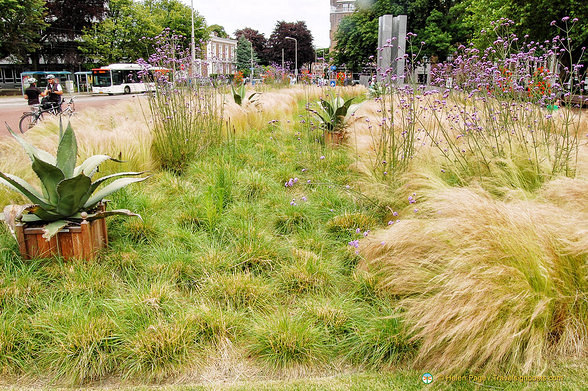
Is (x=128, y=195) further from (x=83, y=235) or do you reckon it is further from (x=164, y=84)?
(x=164, y=84)

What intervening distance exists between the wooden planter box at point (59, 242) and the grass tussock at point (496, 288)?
1.92 m

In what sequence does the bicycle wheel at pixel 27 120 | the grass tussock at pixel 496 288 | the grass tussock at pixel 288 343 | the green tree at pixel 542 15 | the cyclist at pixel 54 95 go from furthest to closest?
the green tree at pixel 542 15 < the cyclist at pixel 54 95 < the bicycle wheel at pixel 27 120 < the grass tussock at pixel 288 343 < the grass tussock at pixel 496 288

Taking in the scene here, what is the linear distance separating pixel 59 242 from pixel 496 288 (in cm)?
263

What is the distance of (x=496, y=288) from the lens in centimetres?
219

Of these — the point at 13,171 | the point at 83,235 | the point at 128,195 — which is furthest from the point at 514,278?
the point at 13,171

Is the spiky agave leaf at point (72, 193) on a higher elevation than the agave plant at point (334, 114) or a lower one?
lower

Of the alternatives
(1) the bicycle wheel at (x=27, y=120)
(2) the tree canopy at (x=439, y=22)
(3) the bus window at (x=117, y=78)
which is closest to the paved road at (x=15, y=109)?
(1) the bicycle wheel at (x=27, y=120)

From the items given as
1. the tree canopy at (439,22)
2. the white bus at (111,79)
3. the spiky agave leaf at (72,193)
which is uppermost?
the tree canopy at (439,22)

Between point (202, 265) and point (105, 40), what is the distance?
138 ft

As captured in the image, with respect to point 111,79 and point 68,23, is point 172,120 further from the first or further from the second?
point 68,23

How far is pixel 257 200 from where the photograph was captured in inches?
172

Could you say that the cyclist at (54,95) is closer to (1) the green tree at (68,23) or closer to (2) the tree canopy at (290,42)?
(1) the green tree at (68,23)

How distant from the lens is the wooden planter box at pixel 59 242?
2992mm

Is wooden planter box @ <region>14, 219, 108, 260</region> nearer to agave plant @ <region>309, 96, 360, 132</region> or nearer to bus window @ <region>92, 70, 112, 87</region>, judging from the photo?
agave plant @ <region>309, 96, 360, 132</region>
